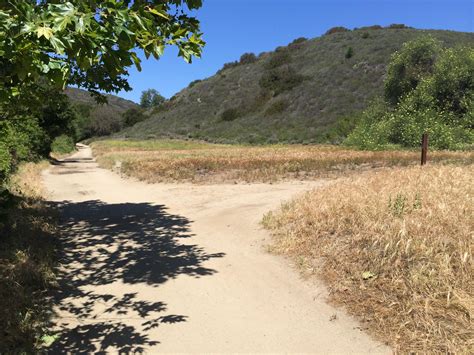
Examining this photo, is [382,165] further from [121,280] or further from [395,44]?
[395,44]

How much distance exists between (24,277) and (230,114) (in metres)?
62.6

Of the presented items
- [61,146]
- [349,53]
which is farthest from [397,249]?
[349,53]

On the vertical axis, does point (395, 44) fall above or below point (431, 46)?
above

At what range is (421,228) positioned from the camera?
570 cm

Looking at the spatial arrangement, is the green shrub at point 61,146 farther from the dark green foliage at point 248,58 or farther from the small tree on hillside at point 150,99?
the small tree on hillside at point 150,99

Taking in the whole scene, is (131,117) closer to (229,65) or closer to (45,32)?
(229,65)

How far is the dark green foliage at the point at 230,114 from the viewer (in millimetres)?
66312

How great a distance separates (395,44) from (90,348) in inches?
2570

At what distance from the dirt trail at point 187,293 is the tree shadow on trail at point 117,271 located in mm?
15

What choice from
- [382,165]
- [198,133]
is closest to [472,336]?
[382,165]

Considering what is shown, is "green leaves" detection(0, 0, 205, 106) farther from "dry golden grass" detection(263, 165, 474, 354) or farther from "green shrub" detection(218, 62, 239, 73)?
"green shrub" detection(218, 62, 239, 73)

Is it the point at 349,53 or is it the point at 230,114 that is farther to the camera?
the point at 230,114

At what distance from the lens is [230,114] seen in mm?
67062

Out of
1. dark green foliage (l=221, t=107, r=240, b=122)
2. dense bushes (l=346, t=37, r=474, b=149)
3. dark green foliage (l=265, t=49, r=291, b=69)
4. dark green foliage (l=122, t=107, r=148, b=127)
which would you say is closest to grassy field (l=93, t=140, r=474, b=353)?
dense bushes (l=346, t=37, r=474, b=149)
